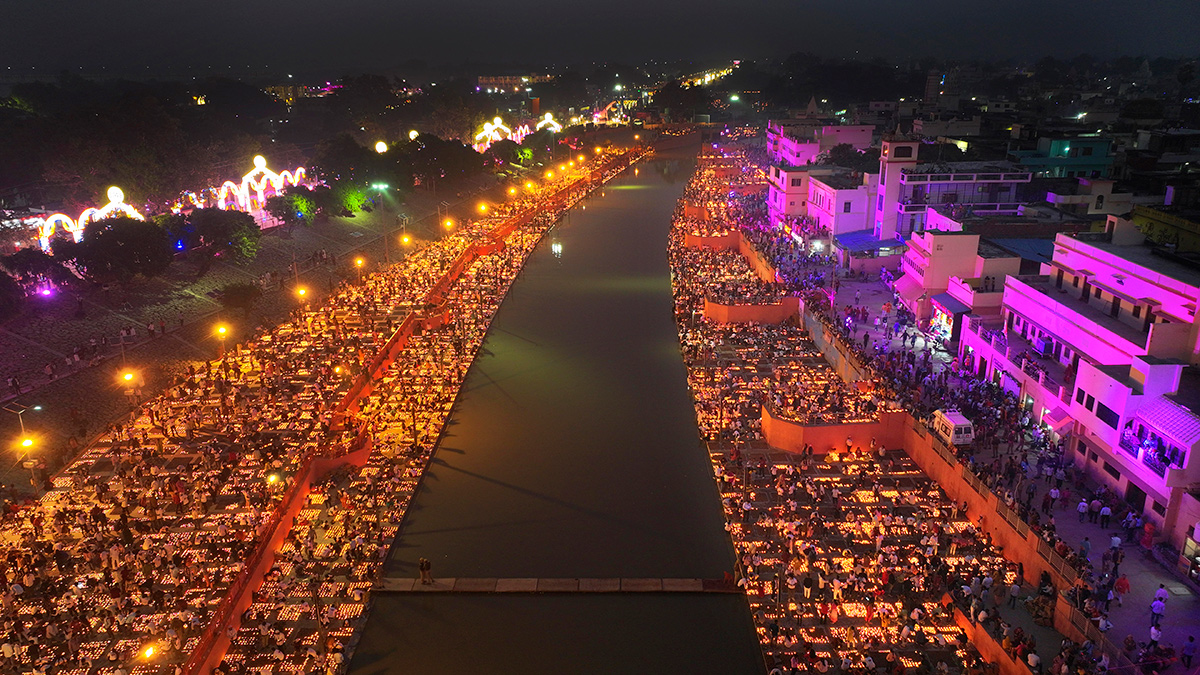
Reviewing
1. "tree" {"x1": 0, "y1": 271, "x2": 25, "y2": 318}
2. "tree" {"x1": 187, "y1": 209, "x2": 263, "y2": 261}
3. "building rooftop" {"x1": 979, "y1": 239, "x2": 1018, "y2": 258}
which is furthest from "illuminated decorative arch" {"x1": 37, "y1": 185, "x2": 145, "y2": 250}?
"building rooftop" {"x1": 979, "y1": 239, "x2": 1018, "y2": 258}

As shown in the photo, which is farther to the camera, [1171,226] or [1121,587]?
[1171,226]

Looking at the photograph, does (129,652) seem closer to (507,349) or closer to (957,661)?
(957,661)

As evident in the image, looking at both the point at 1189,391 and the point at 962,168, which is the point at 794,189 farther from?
the point at 1189,391

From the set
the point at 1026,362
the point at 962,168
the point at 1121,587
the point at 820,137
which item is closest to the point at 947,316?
the point at 1026,362

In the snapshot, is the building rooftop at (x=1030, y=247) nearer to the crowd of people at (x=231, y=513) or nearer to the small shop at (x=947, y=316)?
the small shop at (x=947, y=316)

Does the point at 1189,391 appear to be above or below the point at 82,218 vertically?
below

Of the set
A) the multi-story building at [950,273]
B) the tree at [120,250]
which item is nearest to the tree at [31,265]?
the tree at [120,250]

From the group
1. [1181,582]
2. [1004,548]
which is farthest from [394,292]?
[1181,582]
